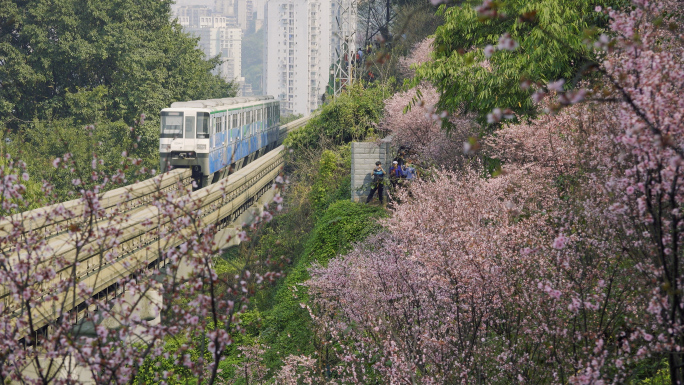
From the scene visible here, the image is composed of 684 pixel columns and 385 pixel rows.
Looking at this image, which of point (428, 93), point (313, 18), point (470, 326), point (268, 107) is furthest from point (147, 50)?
point (313, 18)

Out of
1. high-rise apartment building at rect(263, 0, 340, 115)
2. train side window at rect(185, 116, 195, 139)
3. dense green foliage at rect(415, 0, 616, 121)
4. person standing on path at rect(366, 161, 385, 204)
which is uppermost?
high-rise apartment building at rect(263, 0, 340, 115)

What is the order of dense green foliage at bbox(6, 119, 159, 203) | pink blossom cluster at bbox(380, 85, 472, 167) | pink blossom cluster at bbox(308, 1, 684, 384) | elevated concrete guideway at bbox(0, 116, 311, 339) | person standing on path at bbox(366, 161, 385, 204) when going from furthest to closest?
dense green foliage at bbox(6, 119, 159, 203) → person standing on path at bbox(366, 161, 385, 204) → pink blossom cluster at bbox(380, 85, 472, 167) → elevated concrete guideway at bbox(0, 116, 311, 339) → pink blossom cluster at bbox(308, 1, 684, 384)

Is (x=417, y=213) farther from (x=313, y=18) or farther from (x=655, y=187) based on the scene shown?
(x=313, y=18)

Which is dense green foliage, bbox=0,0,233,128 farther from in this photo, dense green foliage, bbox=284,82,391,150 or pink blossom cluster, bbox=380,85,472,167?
pink blossom cluster, bbox=380,85,472,167

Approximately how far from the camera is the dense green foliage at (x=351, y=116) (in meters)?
24.3

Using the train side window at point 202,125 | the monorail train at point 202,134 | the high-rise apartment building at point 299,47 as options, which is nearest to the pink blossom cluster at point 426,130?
the monorail train at point 202,134

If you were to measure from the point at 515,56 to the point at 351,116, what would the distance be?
12.5m

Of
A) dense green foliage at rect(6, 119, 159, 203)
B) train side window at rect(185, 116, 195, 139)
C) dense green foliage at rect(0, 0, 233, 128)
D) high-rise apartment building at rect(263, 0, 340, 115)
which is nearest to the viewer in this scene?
train side window at rect(185, 116, 195, 139)

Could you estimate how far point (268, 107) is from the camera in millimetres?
37344

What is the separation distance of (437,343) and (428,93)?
45.5 ft

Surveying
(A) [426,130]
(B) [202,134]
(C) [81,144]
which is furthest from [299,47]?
(A) [426,130]

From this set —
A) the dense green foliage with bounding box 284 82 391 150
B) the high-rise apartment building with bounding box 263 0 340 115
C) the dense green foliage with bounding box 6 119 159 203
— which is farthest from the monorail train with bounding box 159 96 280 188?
the high-rise apartment building with bounding box 263 0 340 115

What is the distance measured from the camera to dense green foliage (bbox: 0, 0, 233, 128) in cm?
3553

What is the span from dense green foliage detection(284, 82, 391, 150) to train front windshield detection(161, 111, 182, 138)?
16.7ft
